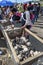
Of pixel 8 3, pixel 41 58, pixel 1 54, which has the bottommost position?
pixel 8 3

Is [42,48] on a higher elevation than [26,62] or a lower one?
lower

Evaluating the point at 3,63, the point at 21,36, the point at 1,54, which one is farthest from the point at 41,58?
the point at 21,36

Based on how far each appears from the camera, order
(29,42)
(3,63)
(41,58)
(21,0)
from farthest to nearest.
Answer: (21,0)
(29,42)
(3,63)
(41,58)

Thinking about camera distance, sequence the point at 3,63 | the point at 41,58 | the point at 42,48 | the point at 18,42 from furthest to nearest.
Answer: the point at 18,42
the point at 3,63
the point at 42,48
the point at 41,58

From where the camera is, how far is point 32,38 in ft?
23.8

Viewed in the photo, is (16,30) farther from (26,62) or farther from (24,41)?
(26,62)

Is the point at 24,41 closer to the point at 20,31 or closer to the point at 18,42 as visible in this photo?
the point at 18,42

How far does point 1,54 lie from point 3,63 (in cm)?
111

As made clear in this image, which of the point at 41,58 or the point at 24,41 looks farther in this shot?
the point at 24,41

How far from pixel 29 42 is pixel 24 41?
37 cm

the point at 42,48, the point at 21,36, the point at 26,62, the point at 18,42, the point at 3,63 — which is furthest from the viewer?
the point at 21,36

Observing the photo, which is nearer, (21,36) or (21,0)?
(21,36)

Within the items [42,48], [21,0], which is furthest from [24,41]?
[21,0]

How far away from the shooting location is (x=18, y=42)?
8.28 metres
